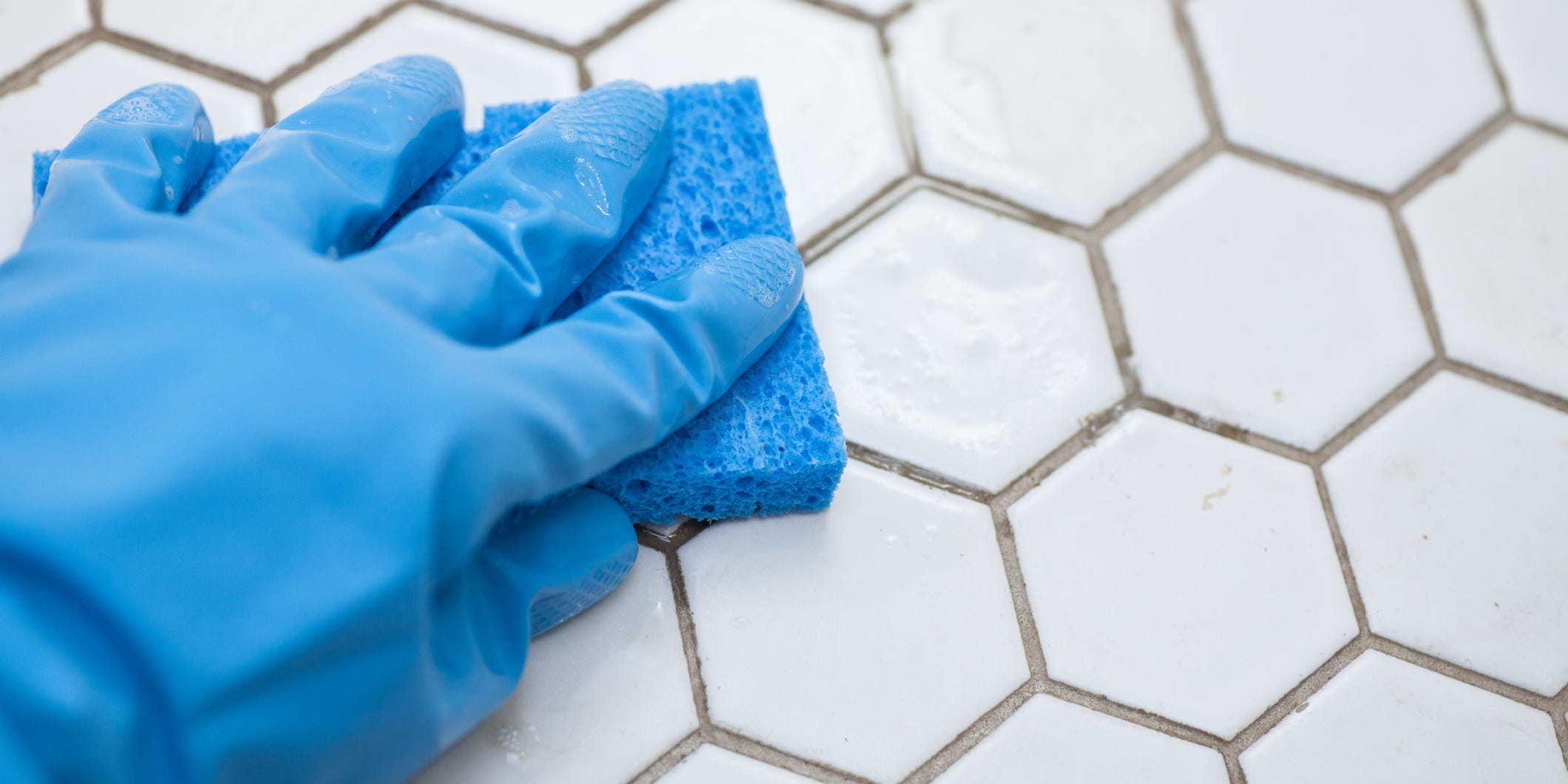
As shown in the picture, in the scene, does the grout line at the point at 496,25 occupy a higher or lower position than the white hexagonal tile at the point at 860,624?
higher

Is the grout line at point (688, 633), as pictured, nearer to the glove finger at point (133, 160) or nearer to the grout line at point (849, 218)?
the grout line at point (849, 218)

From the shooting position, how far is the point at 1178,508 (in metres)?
0.85

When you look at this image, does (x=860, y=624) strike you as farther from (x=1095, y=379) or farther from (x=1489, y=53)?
(x=1489, y=53)

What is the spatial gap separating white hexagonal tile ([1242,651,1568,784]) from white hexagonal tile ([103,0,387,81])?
0.94 metres

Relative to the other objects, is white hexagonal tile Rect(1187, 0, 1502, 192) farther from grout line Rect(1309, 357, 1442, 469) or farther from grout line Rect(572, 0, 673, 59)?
grout line Rect(572, 0, 673, 59)

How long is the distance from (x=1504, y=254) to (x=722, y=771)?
79 centimetres

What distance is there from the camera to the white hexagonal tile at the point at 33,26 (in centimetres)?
90

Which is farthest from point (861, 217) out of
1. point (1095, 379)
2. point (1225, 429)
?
point (1225, 429)

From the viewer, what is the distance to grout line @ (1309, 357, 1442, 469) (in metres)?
0.88

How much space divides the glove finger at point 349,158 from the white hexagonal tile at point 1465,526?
0.74 m

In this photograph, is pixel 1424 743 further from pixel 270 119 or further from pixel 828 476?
pixel 270 119

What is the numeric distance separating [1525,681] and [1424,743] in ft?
0.33

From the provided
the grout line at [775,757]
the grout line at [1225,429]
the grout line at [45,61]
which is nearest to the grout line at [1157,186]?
the grout line at [1225,429]

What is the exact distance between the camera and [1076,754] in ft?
2.62
